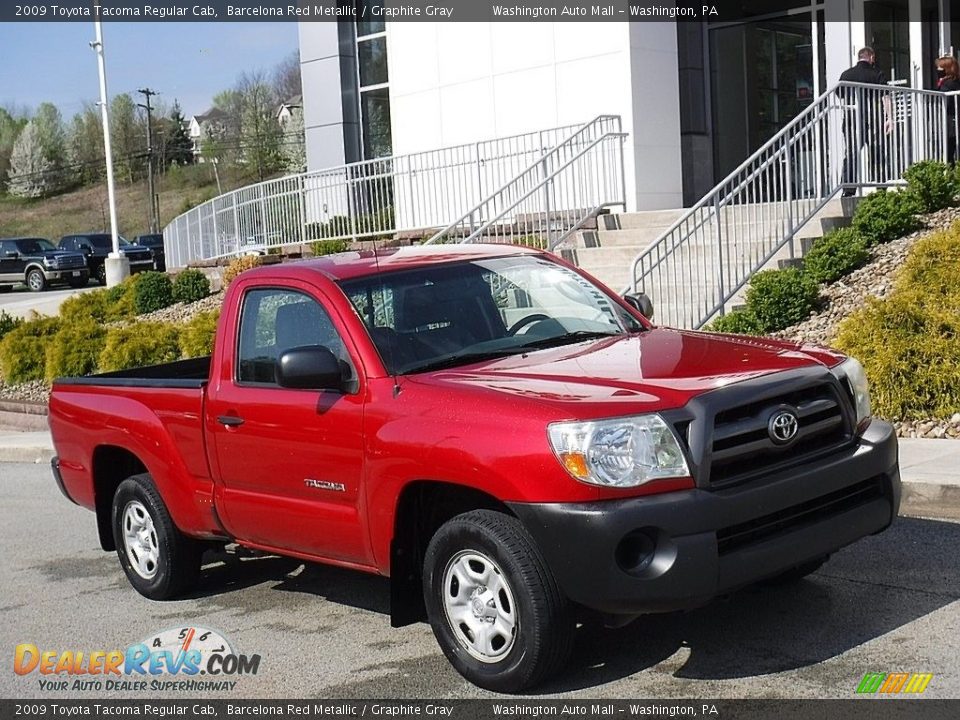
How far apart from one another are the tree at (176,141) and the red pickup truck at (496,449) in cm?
11149

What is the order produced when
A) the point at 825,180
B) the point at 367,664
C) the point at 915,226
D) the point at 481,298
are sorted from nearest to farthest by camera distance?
the point at 367,664
the point at 481,298
the point at 915,226
the point at 825,180

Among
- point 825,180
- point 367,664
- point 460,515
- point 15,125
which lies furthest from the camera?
point 15,125

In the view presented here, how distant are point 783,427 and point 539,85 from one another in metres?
15.5

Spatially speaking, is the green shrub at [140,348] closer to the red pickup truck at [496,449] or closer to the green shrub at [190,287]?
the green shrub at [190,287]

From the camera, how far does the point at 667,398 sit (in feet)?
16.0

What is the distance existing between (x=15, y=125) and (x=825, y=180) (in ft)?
411

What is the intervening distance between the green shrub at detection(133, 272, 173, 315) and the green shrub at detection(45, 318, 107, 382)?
12.8 ft

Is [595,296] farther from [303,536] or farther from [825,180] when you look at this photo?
[825,180]

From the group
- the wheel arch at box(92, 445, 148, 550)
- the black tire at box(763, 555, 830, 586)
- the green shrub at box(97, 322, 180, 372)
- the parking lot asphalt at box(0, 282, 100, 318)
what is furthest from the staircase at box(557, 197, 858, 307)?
the parking lot asphalt at box(0, 282, 100, 318)

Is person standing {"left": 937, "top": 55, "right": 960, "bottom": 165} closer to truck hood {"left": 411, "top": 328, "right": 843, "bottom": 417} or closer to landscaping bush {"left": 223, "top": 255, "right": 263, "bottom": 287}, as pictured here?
truck hood {"left": 411, "top": 328, "right": 843, "bottom": 417}

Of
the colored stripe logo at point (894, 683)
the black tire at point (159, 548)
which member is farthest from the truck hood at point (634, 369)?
the black tire at point (159, 548)

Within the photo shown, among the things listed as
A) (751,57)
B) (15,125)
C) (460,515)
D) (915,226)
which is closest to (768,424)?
(460,515)

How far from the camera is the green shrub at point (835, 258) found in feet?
40.4

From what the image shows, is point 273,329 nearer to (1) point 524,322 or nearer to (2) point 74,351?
(1) point 524,322
